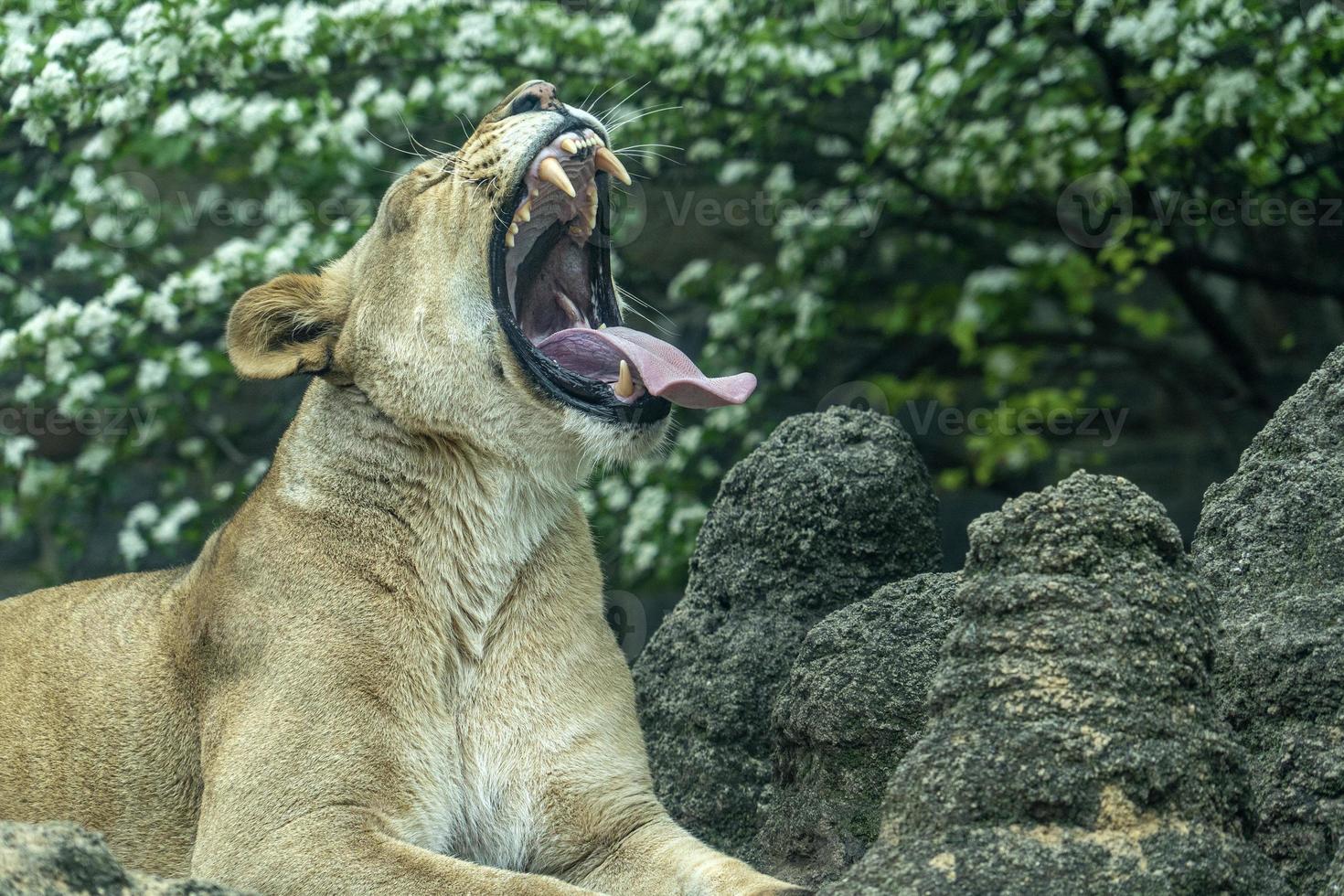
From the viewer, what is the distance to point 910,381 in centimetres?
1068

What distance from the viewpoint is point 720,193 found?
10.9 m

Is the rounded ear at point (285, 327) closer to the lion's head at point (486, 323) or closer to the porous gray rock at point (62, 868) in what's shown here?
the lion's head at point (486, 323)

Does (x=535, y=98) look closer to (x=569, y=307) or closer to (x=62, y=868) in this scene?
(x=569, y=307)

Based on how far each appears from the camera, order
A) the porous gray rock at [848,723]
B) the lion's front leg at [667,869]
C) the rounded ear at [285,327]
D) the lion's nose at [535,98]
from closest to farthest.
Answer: the lion's front leg at [667,869] < the porous gray rock at [848,723] < the rounded ear at [285,327] < the lion's nose at [535,98]

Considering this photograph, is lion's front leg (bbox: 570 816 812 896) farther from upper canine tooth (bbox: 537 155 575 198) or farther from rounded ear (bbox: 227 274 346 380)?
upper canine tooth (bbox: 537 155 575 198)

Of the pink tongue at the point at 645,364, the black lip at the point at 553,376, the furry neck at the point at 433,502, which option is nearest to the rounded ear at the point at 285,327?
the furry neck at the point at 433,502

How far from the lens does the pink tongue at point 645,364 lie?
432cm

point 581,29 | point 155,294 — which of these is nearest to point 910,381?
point 581,29

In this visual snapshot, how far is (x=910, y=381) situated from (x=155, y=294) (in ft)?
15.5

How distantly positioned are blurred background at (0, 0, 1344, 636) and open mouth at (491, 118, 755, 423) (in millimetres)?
1974

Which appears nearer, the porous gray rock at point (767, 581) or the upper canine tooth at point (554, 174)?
the upper canine tooth at point (554, 174)

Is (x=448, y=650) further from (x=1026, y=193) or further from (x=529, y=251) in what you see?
(x=1026, y=193)

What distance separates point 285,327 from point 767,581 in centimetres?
151

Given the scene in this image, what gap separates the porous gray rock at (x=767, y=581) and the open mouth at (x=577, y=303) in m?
0.52
